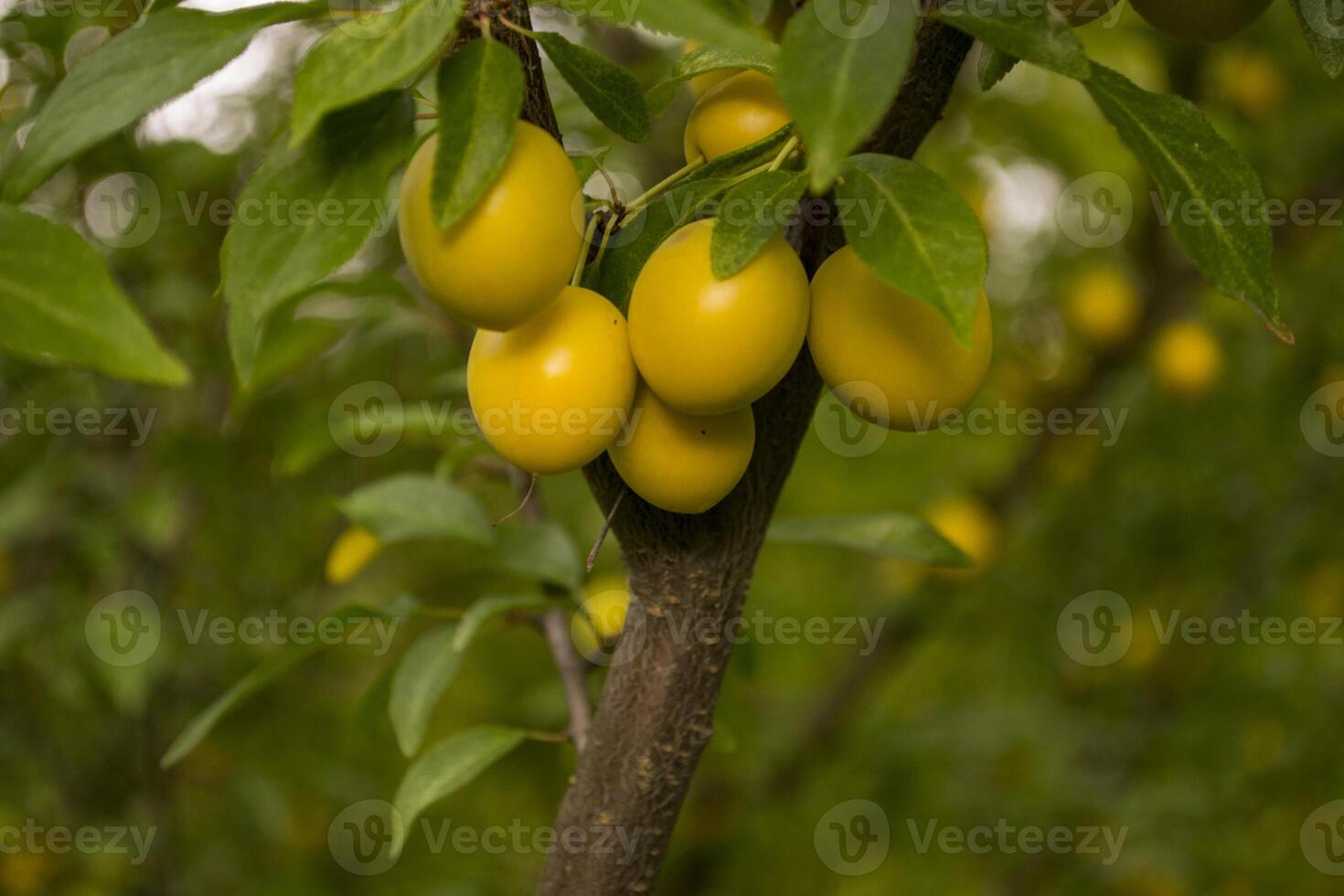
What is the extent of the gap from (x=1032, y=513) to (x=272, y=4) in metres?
1.66

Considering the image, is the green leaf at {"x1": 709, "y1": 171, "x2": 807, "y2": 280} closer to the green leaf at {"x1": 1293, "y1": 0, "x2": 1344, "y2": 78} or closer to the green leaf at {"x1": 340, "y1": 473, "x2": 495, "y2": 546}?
the green leaf at {"x1": 1293, "y1": 0, "x2": 1344, "y2": 78}

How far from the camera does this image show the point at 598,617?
937mm

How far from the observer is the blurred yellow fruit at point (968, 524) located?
1.76 m

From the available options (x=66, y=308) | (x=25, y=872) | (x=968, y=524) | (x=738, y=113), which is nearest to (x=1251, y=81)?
(x=968, y=524)

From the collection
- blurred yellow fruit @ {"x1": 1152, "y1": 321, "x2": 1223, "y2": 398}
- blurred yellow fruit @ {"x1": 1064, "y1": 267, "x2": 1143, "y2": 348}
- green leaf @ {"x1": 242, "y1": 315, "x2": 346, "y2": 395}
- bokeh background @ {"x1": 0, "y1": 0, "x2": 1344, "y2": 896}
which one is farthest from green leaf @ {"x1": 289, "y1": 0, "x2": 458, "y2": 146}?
blurred yellow fruit @ {"x1": 1064, "y1": 267, "x2": 1143, "y2": 348}

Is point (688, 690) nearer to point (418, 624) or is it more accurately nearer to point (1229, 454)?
point (418, 624)

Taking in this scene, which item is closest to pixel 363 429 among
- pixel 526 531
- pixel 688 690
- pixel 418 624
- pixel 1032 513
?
pixel 526 531

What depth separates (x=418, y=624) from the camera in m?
Answer: 1.79

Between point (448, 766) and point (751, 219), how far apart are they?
1.41 ft

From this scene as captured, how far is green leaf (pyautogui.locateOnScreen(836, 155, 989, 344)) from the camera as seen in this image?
388 mm

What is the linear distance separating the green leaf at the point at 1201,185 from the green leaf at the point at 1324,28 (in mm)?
82

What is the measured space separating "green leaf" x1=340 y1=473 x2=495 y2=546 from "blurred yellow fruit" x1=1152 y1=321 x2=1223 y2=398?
122 centimetres

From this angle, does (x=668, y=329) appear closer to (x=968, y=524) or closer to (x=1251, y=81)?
(x=968, y=524)

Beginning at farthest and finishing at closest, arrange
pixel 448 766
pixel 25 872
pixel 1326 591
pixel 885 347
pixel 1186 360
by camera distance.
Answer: pixel 1326 591
pixel 1186 360
pixel 25 872
pixel 448 766
pixel 885 347
